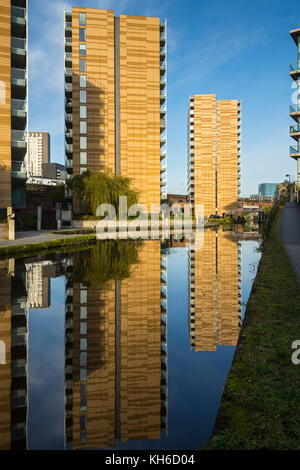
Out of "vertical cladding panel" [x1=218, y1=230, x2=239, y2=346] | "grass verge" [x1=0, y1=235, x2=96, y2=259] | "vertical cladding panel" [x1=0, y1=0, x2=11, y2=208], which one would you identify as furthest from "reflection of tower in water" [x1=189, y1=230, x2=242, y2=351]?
"vertical cladding panel" [x1=0, y1=0, x2=11, y2=208]

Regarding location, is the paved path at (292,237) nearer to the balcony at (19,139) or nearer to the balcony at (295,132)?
the balcony at (295,132)

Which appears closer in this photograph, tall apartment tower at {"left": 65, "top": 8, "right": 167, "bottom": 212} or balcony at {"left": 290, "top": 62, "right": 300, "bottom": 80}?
balcony at {"left": 290, "top": 62, "right": 300, "bottom": 80}

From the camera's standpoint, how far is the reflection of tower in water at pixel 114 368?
3.49 m

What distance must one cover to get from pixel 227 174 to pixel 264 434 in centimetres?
10569

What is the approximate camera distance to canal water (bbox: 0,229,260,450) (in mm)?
3379

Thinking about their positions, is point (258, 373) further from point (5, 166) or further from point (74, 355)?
point (5, 166)

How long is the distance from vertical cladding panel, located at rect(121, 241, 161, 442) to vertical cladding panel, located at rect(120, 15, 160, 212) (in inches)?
2042

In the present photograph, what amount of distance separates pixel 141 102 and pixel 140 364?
6079 centimetres

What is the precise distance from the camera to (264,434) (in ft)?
8.75

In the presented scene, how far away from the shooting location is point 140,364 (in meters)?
4.80

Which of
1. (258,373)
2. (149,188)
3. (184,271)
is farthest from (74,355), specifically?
(149,188)

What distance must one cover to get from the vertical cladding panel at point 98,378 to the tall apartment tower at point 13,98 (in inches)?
1168

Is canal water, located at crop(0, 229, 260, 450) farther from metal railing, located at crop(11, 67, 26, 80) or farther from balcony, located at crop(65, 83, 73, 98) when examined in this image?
balcony, located at crop(65, 83, 73, 98)

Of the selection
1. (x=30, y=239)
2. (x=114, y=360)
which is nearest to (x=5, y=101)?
(x=30, y=239)
